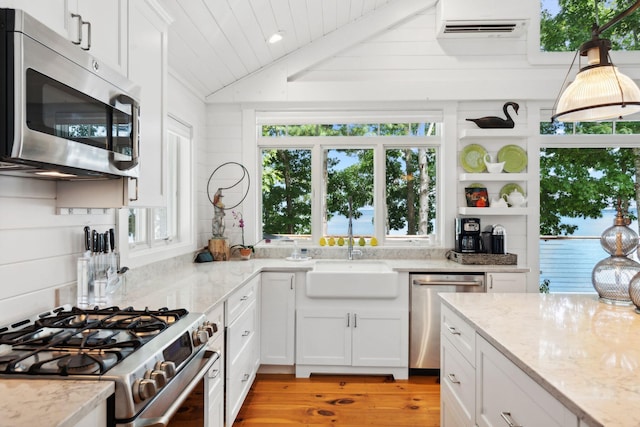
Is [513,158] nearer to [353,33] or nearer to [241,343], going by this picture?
[353,33]

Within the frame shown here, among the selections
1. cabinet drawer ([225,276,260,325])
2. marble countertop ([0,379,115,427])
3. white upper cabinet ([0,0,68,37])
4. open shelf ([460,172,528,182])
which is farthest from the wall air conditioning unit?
marble countertop ([0,379,115,427])

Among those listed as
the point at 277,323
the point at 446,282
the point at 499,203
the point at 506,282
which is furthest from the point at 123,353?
the point at 499,203

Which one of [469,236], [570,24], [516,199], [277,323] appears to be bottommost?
[277,323]

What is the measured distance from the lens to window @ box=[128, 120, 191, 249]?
3144 millimetres

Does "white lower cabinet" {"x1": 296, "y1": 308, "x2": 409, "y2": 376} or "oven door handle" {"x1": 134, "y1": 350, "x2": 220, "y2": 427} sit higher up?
"oven door handle" {"x1": 134, "y1": 350, "x2": 220, "y2": 427}

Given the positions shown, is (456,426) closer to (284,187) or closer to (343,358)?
(343,358)

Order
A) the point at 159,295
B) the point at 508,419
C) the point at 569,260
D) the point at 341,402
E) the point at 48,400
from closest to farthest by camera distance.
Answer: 1. the point at 48,400
2. the point at 508,419
3. the point at 159,295
4. the point at 341,402
5. the point at 569,260

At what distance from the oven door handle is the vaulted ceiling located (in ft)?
6.25

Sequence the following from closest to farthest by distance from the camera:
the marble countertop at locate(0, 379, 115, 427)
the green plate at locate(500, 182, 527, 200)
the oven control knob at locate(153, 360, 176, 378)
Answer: the marble countertop at locate(0, 379, 115, 427), the oven control knob at locate(153, 360, 176, 378), the green plate at locate(500, 182, 527, 200)

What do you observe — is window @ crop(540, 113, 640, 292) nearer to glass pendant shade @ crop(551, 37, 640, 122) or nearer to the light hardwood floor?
the light hardwood floor

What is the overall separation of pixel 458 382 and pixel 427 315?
1.42 meters

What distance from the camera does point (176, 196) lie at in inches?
137

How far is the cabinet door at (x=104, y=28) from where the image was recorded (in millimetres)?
1403

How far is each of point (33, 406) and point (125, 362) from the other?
253 millimetres
